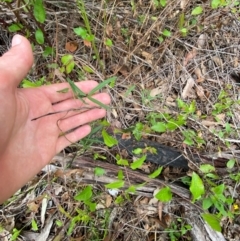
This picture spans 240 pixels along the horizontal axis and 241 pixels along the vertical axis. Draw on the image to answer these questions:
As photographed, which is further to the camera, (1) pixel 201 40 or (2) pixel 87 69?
(1) pixel 201 40

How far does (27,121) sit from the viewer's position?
173 centimetres

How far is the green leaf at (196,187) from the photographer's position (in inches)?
69.5

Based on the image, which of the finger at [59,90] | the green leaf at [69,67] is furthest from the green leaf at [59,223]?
the green leaf at [69,67]

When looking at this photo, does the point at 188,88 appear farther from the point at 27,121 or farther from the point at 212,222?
the point at 27,121

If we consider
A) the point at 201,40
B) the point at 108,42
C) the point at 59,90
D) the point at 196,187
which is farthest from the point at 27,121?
the point at 201,40

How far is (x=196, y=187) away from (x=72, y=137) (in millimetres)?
607

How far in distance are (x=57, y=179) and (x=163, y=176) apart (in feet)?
1.75

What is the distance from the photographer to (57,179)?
200cm

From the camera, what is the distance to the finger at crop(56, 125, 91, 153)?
5.98ft

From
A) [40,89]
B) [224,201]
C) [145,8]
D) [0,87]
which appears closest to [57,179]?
[40,89]

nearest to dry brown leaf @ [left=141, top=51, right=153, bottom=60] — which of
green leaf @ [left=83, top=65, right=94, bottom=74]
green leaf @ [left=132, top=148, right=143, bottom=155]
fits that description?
green leaf @ [left=83, top=65, right=94, bottom=74]

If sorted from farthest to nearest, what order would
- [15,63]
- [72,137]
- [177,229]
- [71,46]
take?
[71,46], [177,229], [72,137], [15,63]

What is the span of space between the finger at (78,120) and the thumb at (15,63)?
0.33 metres

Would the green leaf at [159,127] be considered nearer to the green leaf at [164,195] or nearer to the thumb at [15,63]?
the green leaf at [164,195]
